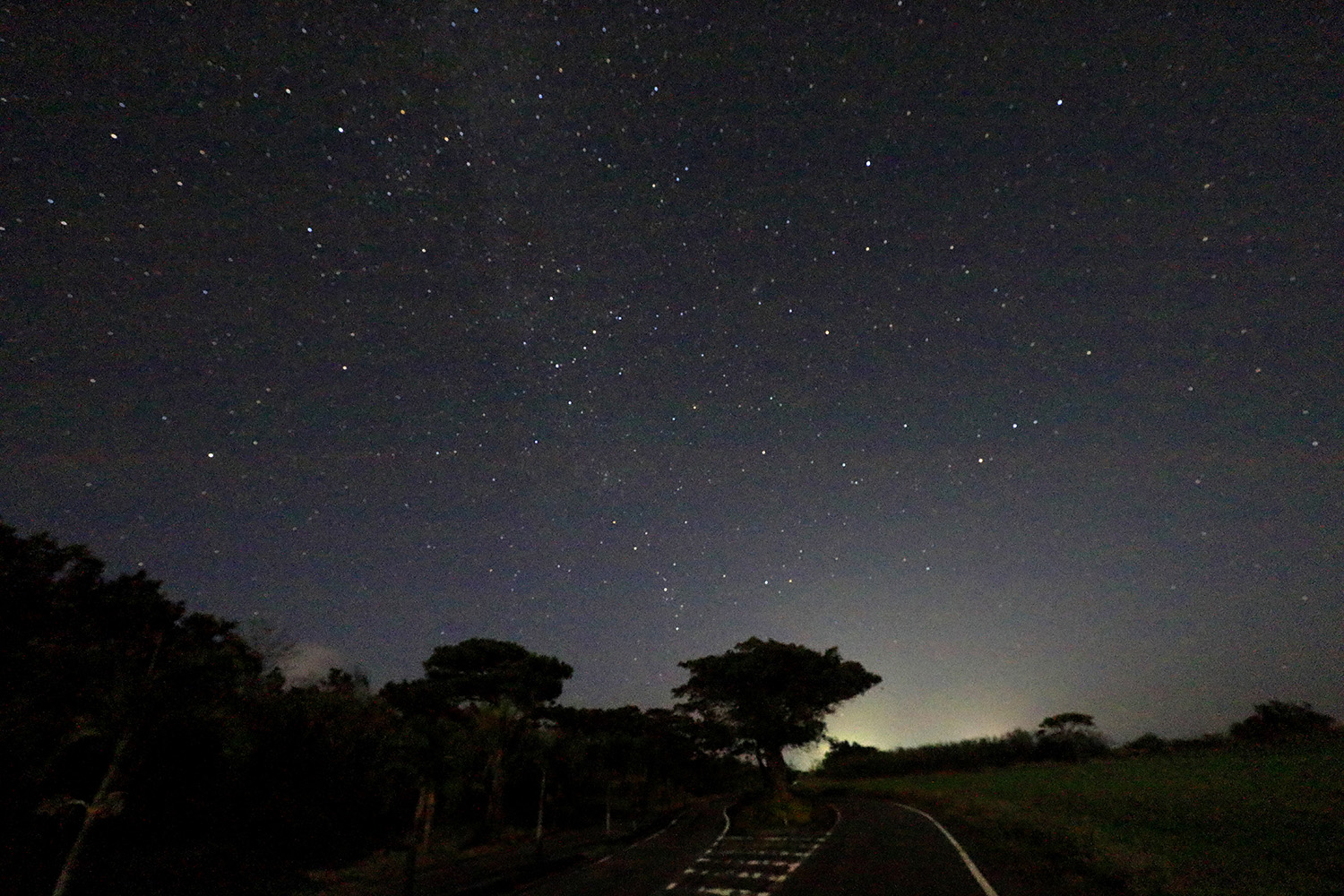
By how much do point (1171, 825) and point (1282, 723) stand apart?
48.4 meters

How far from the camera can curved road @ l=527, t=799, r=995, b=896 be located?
11609 millimetres

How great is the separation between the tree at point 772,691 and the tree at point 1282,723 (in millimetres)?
35996

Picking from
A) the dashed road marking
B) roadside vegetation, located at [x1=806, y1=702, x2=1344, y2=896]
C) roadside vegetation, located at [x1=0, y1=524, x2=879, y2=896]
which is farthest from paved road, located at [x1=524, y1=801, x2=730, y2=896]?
roadside vegetation, located at [x1=806, y1=702, x2=1344, y2=896]

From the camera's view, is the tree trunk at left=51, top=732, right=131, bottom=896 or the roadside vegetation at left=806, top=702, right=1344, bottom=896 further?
the roadside vegetation at left=806, top=702, right=1344, bottom=896

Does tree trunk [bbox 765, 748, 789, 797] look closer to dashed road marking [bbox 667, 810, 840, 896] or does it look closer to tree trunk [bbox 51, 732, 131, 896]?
dashed road marking [bbox 667, 810, 840, 896]

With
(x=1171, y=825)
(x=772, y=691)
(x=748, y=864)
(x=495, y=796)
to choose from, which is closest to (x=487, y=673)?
(x=495, y=796)

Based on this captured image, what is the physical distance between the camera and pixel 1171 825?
15984 millimetres

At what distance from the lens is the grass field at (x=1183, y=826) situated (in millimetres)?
9656

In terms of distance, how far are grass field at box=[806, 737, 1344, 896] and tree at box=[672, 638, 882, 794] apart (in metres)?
6.67

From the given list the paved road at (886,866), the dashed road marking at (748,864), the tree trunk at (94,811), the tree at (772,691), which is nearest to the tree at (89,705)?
the tree trunk at (94,811)

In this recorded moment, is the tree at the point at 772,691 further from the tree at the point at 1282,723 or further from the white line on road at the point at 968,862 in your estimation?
the tree at the point at 1282,723

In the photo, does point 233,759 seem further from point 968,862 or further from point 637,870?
point 968,862

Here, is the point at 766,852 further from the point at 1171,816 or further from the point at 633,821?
the point at 633,821

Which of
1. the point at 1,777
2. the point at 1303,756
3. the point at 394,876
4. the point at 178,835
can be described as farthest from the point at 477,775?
the point at 1303,756
